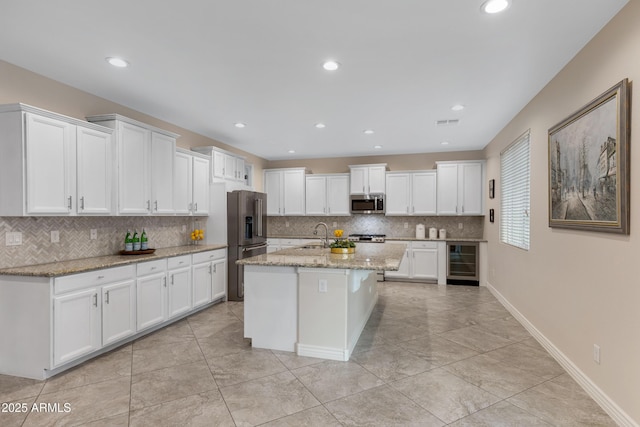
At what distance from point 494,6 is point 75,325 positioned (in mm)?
4038

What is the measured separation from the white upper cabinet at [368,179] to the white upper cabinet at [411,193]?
173mm

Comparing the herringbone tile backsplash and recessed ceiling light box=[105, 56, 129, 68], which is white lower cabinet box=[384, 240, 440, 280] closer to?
the herringbone tile backsplash

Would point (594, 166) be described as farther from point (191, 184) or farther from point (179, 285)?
point (191, 184)

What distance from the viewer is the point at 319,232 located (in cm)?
765

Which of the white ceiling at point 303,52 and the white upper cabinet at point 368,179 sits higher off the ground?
the white ceiling at point 303,52

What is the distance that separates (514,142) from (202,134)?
468cm

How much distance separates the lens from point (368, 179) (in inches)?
278

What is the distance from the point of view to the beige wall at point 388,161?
22.9 ft

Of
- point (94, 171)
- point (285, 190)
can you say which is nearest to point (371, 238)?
point (285, 190)

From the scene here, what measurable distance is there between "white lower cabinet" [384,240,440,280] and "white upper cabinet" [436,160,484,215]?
0.78 m

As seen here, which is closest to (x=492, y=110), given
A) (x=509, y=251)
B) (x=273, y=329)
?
(x=509, y=251)

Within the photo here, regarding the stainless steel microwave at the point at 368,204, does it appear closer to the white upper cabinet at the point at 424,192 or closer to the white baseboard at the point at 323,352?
the white upper cabinet at the point at 424,192

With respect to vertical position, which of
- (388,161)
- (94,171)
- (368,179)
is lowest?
(94,171)

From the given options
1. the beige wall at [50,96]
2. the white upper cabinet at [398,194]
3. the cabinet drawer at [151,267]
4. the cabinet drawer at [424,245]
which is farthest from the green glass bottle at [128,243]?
the cabinet drawer at [424,245]
